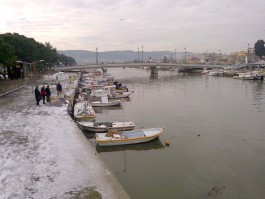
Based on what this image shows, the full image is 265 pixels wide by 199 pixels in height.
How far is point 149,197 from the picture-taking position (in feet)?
40.7

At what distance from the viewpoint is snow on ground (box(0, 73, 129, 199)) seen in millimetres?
10008

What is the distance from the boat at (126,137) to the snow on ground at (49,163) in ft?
6.29

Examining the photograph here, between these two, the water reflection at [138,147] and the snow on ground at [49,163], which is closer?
the snow on ground at [49,163]

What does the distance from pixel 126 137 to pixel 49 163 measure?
742 cm

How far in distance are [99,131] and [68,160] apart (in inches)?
352

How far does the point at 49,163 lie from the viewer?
486 inches

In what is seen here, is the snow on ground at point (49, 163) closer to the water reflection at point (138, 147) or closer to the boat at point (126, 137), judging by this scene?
the boat at point (126, 137)

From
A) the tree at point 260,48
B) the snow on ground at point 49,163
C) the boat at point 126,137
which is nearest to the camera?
the snow on ground at point 49,163

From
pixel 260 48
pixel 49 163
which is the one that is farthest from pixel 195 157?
pixel 260 48

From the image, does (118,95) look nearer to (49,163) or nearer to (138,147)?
(138,147)

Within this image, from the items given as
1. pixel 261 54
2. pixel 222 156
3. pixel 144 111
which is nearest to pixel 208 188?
pixel 222 156

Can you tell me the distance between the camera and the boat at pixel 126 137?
18.7 metres

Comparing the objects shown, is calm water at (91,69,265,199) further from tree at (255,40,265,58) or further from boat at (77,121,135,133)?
tree at (255,40,265,58)

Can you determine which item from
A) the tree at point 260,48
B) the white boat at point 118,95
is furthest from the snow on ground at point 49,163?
the tree at point 260,48
